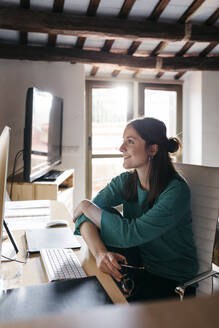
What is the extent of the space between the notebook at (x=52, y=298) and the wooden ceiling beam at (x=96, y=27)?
3.23 m

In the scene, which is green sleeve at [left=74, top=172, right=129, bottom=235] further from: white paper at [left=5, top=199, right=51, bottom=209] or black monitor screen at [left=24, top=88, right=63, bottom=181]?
black monitor screen at [left=24, top=88, right=63, bottom=181]

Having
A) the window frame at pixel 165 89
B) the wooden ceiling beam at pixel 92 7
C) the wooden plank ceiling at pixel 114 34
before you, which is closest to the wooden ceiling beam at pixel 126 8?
the wooden plank ceiling at pixel 114 34

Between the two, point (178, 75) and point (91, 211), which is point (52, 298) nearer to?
point (91, 211)

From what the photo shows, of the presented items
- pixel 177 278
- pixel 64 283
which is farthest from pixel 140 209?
pixel 64 283

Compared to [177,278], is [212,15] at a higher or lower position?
higher

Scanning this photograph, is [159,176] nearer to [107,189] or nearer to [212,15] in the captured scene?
[107,189]

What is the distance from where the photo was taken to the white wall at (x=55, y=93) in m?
4.31

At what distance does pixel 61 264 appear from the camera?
1063 mm

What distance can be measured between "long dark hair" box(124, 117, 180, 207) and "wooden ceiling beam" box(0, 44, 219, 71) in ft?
10.3

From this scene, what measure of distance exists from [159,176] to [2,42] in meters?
3.56

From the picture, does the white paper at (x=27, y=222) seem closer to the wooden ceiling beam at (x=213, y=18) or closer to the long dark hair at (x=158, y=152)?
the long dark hair at (x=158, y=152)

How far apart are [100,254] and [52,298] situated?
31cm

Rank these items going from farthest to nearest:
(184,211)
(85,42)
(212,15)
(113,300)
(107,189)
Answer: (85,42), (212,15), (107,189), (184,211), (113,300)

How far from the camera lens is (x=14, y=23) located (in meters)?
3.42
